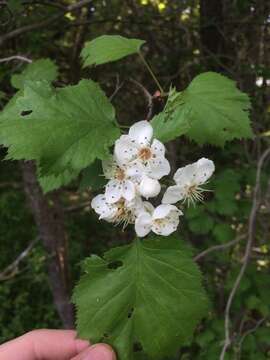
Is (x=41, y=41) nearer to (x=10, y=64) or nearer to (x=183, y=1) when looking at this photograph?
(x=10, y=64)

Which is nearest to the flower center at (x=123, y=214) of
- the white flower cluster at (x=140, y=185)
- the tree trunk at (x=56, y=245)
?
the white flower cluster at (x=140, y=185)

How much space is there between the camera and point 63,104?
1239 millimetres

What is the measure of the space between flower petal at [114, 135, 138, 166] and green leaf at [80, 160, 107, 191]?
0.09m

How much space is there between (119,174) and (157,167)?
85 mm

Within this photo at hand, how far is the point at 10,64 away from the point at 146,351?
1607 millimetres

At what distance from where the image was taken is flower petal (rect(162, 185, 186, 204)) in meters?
1.16

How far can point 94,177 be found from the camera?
1.23 meters

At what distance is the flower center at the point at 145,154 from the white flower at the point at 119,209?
9 cm

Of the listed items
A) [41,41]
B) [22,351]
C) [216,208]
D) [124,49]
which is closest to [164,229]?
[124,49]

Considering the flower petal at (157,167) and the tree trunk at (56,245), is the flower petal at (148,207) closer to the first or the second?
the flower petal at (157,167)

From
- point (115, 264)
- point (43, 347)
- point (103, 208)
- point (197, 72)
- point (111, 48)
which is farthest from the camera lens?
point (197, 72)

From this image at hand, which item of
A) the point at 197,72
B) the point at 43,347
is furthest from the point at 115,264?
the point at 197,72

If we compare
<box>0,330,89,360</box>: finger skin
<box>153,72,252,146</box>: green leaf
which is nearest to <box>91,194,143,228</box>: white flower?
<box>153,72,252,146</box>: green leaf

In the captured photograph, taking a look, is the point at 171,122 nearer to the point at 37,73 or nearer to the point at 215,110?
the point at 215,110
